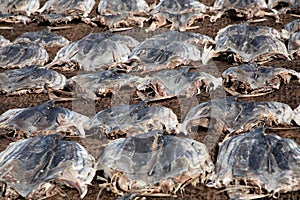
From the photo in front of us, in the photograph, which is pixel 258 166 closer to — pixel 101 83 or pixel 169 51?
pixel 101 83

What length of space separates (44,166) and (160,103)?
1804 mm

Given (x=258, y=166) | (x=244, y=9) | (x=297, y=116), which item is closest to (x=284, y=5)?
(x=244, y=9)

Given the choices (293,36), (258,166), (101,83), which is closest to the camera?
(258,166)

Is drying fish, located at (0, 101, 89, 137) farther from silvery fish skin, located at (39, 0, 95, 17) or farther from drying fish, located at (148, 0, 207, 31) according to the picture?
silvery fish skin, located at (39, 0, 95, 17)

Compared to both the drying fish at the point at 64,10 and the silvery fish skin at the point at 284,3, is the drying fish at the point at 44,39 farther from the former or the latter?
the silvery fish skin at the point at 284,3

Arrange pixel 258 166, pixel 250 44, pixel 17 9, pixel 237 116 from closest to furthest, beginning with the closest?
pixel 258 166, pixel 237 116, pixel 250 44, pixel 17 9

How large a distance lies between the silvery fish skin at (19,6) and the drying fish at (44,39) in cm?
148

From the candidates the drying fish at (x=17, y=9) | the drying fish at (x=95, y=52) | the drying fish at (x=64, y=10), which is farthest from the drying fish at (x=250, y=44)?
the drying fish at (x=17, y=9)

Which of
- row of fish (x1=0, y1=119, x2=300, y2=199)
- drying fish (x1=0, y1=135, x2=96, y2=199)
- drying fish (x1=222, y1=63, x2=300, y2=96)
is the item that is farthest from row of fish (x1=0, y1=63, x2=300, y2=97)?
drying fish (x1=0, y1=135, x2=96, y2=199)

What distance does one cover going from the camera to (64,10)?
31.7 feet

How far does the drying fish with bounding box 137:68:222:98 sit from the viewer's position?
646cm

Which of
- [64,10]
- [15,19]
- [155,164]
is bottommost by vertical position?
[15,19]

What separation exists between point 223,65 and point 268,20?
6.16ft

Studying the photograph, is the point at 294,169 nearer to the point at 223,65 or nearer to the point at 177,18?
the point at 223,65
